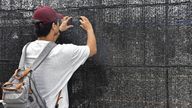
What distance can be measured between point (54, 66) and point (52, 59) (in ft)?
0.24

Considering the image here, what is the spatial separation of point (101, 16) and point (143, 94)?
1082 mm

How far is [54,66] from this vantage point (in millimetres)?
4043

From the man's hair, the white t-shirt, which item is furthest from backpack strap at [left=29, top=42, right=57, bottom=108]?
→ the man's hair

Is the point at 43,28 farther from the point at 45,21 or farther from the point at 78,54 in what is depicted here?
the point at 78,54

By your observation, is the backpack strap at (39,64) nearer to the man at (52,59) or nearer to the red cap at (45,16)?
the man at (52,59)

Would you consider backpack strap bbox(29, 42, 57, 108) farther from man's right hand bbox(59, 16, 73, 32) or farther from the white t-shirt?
man's right hand bbox(59, 16, 73, 32)

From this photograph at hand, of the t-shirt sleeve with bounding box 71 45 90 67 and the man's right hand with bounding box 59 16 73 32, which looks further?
the man's right hand with bounding box 59 16 73 32

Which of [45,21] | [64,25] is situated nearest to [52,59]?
[45,21]

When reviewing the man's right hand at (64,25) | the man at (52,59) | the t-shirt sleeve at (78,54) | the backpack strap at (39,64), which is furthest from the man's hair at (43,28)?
the man's right hand at (64,25)

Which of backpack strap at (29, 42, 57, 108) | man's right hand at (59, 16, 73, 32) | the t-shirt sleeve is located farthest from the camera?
man's right hand at (59, 16, 73, 32)

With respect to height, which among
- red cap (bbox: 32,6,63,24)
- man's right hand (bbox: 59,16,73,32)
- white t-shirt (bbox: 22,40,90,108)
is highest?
red cap (bbox: 32,6,63,24)

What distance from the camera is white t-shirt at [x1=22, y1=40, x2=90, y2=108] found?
4012 mm

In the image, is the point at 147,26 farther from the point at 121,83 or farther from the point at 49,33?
the point at 49,33

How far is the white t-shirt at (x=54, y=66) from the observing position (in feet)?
13.2
